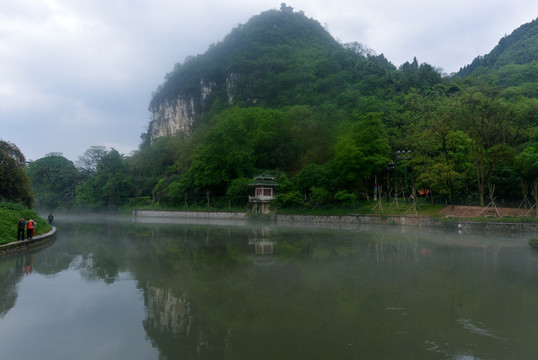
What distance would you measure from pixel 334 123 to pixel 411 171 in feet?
58.4

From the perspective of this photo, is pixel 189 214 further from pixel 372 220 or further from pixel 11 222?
pixel 11 222

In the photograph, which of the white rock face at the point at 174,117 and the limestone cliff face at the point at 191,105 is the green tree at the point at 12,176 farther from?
the white rock face at the point at 174,117

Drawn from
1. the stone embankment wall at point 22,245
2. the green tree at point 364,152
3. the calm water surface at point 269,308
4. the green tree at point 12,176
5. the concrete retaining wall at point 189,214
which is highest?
the green tree at point 364,152

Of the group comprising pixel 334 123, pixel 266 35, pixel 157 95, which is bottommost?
pixel 334 123

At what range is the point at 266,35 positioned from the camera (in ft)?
322

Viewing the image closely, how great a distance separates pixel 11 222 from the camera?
1559cm

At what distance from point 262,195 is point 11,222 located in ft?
92.8

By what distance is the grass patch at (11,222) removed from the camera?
13914 mm

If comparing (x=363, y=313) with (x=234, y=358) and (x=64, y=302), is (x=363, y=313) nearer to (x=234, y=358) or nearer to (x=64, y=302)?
(x=234, y=358)

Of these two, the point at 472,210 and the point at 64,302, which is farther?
the point at 472,210

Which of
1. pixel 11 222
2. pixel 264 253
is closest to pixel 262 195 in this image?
pixel 11 222

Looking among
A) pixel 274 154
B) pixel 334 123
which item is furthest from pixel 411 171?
pixel 274 154

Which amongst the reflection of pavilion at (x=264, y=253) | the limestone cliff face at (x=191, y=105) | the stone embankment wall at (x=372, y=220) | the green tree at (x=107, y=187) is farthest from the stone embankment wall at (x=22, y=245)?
the limestone cliff face at (x=191, y=105)

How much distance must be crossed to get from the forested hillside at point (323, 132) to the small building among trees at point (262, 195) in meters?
2.07
